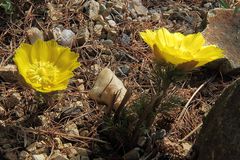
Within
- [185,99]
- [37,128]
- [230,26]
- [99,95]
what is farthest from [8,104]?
[230,26]

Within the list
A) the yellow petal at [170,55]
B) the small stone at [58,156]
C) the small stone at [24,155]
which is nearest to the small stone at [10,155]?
the small stone at [24,155]

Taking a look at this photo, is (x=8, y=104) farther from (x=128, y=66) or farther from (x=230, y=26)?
(x=230, y=26)

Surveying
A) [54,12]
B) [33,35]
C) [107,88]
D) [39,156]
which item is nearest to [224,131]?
[107,88]

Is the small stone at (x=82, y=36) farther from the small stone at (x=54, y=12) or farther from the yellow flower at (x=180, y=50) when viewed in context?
the yellow flower at (x=180, y=50)

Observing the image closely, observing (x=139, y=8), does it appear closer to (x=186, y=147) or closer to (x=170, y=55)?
(x=186, y=147)

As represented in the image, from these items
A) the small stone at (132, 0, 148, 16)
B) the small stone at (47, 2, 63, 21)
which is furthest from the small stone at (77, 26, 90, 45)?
the small stone at (132, 0, 148, 16)

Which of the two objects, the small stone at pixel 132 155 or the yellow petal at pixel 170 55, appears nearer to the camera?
the yellow petal at pixel 170 55

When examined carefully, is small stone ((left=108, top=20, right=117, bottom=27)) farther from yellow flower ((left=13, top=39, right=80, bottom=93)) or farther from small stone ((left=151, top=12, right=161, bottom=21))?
yellow flower ((left=13, top=39, right=80, bottom=93))
